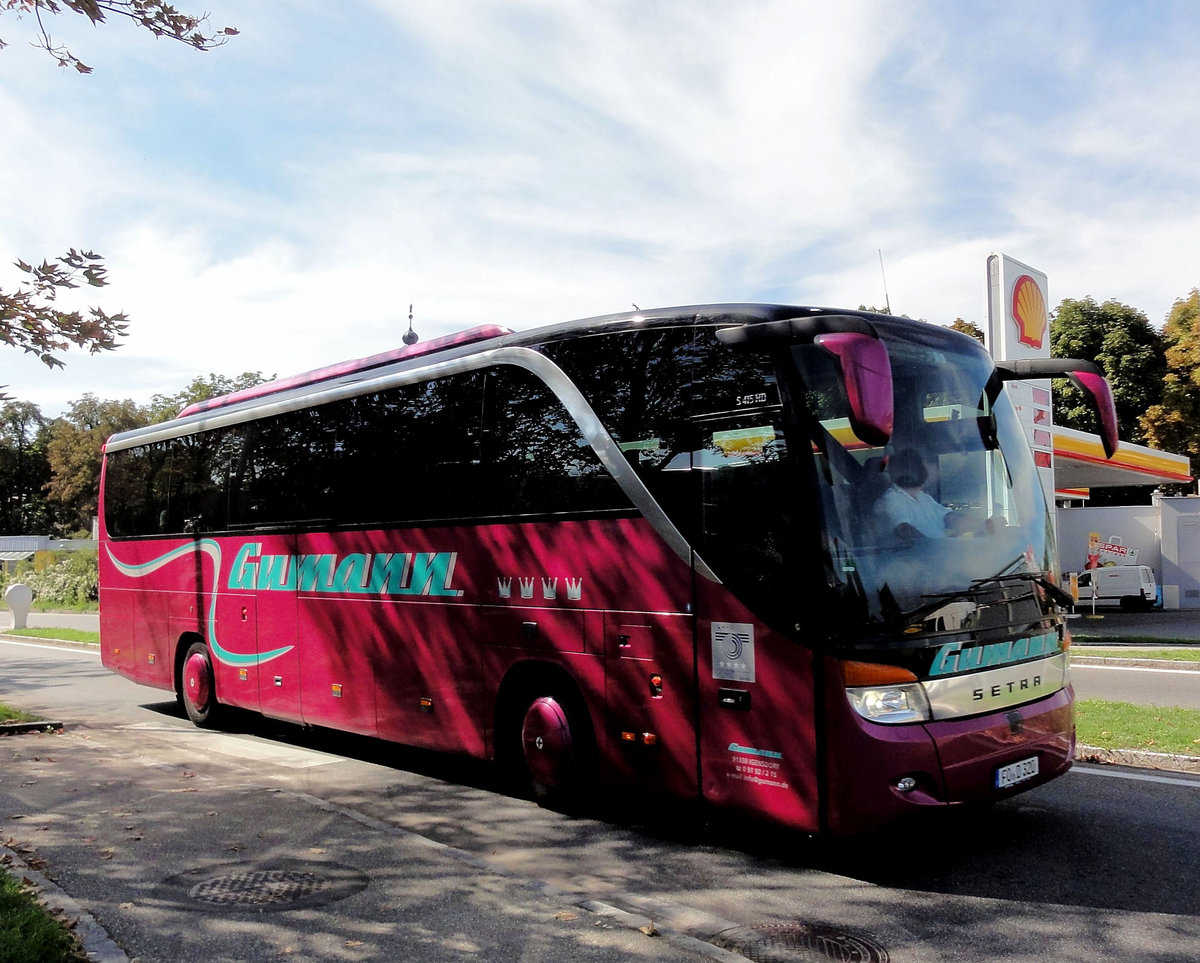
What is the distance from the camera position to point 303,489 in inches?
380

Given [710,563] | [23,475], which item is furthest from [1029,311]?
[23,475]

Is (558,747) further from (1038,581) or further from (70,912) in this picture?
(1038,581)

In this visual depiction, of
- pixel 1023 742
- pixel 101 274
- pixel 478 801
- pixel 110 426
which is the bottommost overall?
pixel 478 801

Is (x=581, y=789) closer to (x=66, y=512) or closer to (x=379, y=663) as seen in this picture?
(x=379, y=663)

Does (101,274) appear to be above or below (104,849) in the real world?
above

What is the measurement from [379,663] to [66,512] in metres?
80.8

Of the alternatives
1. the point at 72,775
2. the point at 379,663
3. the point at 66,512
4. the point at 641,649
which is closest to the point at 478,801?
the point at 379,663

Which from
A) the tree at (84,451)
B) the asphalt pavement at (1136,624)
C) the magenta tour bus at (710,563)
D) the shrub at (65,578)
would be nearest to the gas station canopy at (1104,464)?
the asphalt pavement at (1136,624)

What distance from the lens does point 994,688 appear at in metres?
5.80

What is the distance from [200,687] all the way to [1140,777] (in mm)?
9233

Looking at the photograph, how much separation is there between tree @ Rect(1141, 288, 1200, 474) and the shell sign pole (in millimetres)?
14463

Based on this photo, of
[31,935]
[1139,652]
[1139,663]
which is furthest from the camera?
[1139,652]

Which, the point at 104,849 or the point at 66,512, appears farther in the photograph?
the point at 66,512

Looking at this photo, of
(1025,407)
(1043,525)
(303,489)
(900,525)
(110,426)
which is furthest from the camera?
(110,426)
